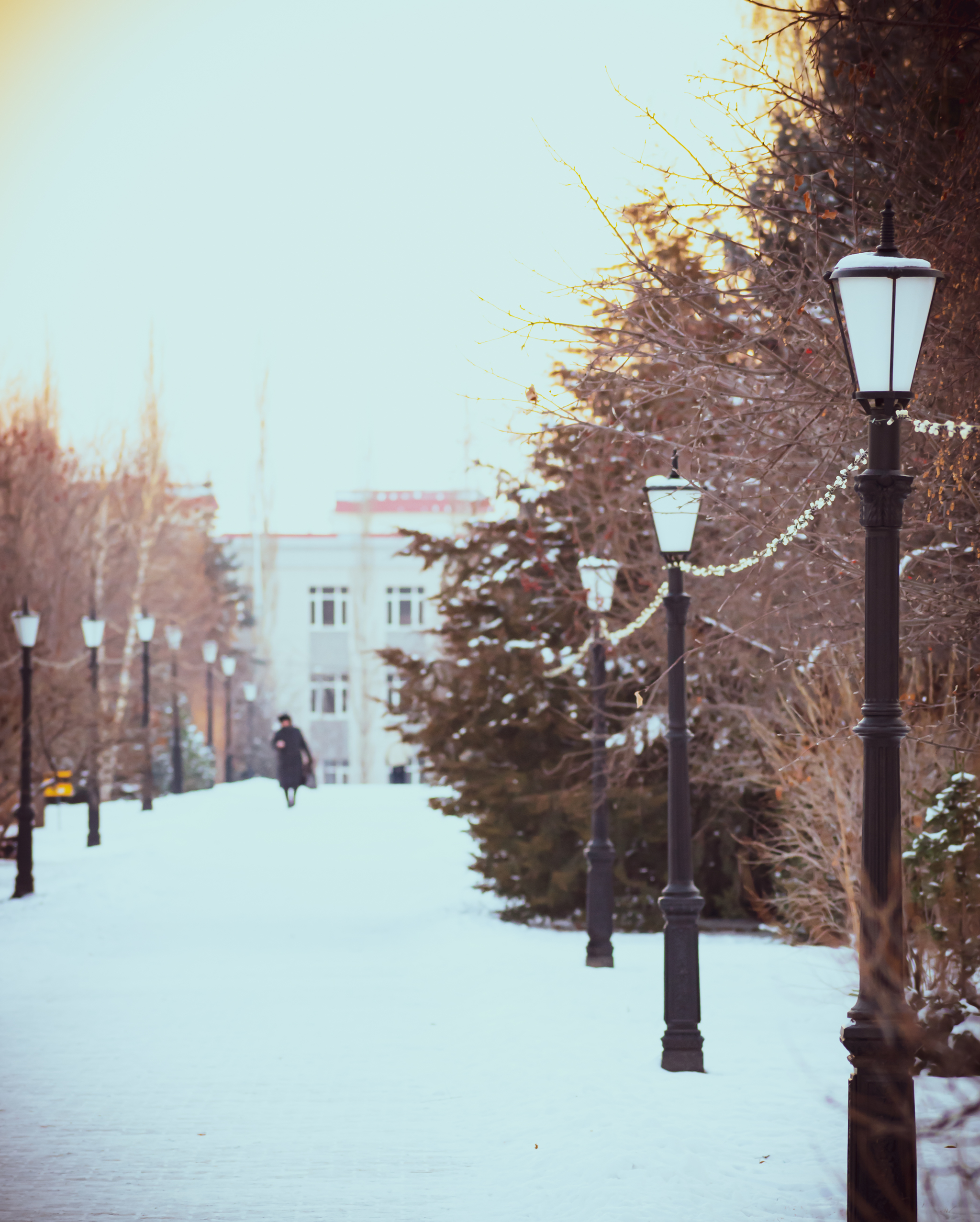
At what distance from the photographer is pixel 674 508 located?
29.3ft

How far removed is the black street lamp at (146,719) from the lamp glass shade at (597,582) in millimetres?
17363

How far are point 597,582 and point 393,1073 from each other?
→ 496cm

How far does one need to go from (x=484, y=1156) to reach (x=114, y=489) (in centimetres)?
3700

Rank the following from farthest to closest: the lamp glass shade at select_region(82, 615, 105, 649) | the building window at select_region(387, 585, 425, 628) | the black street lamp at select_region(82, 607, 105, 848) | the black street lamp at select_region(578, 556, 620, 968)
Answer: the building window at select_region(387, 585, 425, 628), the lamp glass shade at select_region(82, 615, 105, 649), the black street lamp at select_region(82, 607, 105, 848), the black street lamp at select_region(578, 556, 620, 968)

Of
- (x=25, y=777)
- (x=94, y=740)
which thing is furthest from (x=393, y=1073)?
(x=94, y=740)

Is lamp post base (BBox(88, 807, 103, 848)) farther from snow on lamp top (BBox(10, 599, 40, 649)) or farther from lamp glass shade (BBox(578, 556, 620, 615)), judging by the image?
lamp glass shade (BBox(578, 556, 620, 615))

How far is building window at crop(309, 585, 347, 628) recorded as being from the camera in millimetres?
72625

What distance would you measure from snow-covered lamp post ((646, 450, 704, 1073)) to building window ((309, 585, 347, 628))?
2497 inches

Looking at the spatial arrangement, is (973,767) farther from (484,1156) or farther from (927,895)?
(484,1156)

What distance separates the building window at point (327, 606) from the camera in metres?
72.6

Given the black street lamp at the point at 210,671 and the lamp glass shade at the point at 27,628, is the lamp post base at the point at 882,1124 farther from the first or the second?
the black street lamp at the point at 210,671

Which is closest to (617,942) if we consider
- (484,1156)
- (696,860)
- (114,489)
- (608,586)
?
(696,860)

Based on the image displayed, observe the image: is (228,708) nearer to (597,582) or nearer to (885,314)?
(597,582)

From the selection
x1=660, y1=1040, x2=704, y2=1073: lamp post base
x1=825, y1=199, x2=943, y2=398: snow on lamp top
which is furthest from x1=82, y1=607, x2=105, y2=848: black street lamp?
x1=825, y1=199, x2=943, y2=398: snow on lamp top
